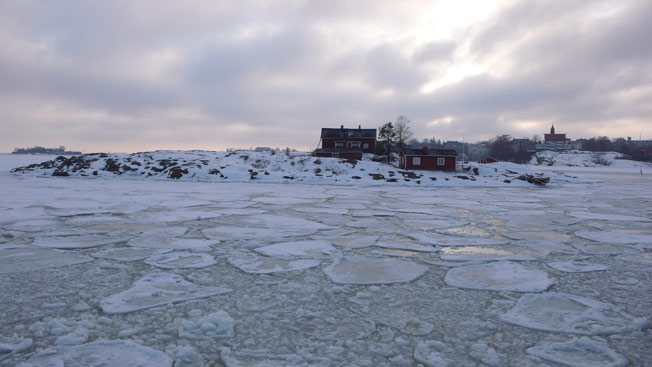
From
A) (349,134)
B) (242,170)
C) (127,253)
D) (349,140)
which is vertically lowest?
(127,253)

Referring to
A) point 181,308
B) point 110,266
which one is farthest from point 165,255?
point 181,308

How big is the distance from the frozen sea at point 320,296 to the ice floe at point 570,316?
1 centimetres

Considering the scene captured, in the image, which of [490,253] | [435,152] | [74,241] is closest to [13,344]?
[74,241]

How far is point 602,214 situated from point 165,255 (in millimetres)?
8252

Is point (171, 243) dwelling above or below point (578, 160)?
below

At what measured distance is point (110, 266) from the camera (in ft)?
11.2

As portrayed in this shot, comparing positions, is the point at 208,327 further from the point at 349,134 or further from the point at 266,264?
the point at 349,134

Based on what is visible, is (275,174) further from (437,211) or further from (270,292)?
(270,292)

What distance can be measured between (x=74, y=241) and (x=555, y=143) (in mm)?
145096

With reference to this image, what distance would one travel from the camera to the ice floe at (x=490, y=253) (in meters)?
3.87

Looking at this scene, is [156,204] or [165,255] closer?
[165,255]

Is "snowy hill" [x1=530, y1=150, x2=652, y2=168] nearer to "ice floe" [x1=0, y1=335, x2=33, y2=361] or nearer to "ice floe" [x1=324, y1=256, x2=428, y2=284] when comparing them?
"ice floe" [x1=324, y1=256, x2=428, y2=284]

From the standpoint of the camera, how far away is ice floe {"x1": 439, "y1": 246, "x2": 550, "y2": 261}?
3871 millimetres

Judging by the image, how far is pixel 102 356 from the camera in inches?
73.4
